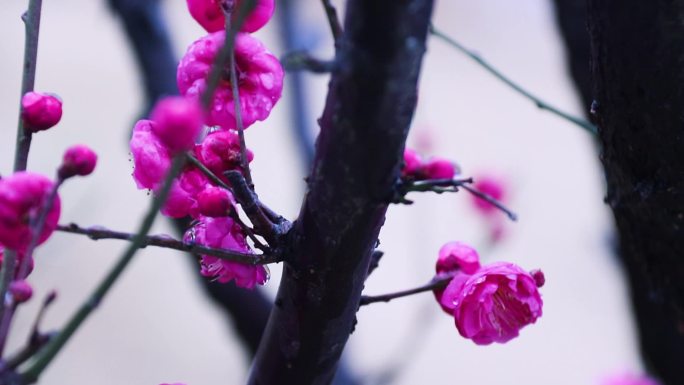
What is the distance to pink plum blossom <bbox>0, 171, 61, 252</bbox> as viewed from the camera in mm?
312

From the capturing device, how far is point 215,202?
0.38 m

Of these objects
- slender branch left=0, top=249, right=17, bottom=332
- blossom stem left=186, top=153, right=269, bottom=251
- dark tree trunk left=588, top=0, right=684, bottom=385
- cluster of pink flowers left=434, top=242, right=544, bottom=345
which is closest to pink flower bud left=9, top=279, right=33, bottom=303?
slender branch left=0, top=249, right=17, bottom=332

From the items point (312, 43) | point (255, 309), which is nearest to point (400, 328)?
point (312, 43)

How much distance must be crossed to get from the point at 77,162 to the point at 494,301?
247 millimetres

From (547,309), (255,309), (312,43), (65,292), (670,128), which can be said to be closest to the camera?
(670,128)

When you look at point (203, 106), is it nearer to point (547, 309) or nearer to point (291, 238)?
point (291, 238)

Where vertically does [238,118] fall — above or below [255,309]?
above

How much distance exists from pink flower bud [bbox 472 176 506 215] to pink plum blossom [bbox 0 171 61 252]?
1.06 metres

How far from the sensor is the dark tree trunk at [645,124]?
463 mm

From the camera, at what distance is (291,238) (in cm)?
39

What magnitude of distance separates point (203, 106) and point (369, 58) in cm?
10

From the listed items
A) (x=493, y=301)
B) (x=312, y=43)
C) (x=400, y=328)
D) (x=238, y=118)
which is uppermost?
(x=238, y=118)

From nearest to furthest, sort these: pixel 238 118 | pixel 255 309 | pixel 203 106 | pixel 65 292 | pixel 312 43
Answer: pixel 203 106 < pixel 238 118 < pixel 255 309 < pixel 312 43 < pixel 65 292

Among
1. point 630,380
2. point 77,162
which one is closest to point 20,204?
point 77,162
